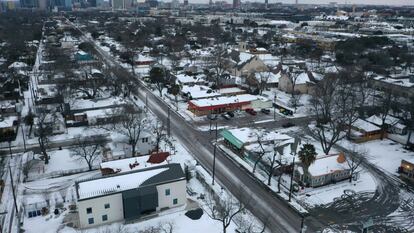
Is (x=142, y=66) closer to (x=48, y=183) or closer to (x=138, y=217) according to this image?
(x=48, y=183)

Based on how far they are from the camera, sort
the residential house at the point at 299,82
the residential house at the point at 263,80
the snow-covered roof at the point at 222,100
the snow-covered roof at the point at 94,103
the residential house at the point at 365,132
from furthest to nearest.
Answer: the residential house at the point at 263,80 → the residential house at the point at 299,82 → the snow-covered roof at the point at 222,100 → the snow-covered roof at the point at 94,103 → the residential house at the point at 365,132

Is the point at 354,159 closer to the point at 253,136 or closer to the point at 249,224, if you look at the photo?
the point at 253,136

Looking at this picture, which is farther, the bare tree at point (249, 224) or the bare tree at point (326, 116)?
the bare tree at point (326, 116)

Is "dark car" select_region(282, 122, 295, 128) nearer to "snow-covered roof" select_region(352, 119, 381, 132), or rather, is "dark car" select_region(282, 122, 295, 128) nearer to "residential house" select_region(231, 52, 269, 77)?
"snow-covered roof" select_region(352, 119, 381, 132)

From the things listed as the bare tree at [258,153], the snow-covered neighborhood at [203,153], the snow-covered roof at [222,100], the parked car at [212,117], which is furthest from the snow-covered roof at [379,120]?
the parked car at [212,117]

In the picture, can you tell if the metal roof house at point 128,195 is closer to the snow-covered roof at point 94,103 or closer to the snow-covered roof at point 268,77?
the snow-covered roof at point 94,103

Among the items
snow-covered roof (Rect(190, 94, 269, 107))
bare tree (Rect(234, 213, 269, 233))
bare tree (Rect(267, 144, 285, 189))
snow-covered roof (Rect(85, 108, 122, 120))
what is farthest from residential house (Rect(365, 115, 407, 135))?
snow-covered roof (Rect(85, 108, 122, 120))
